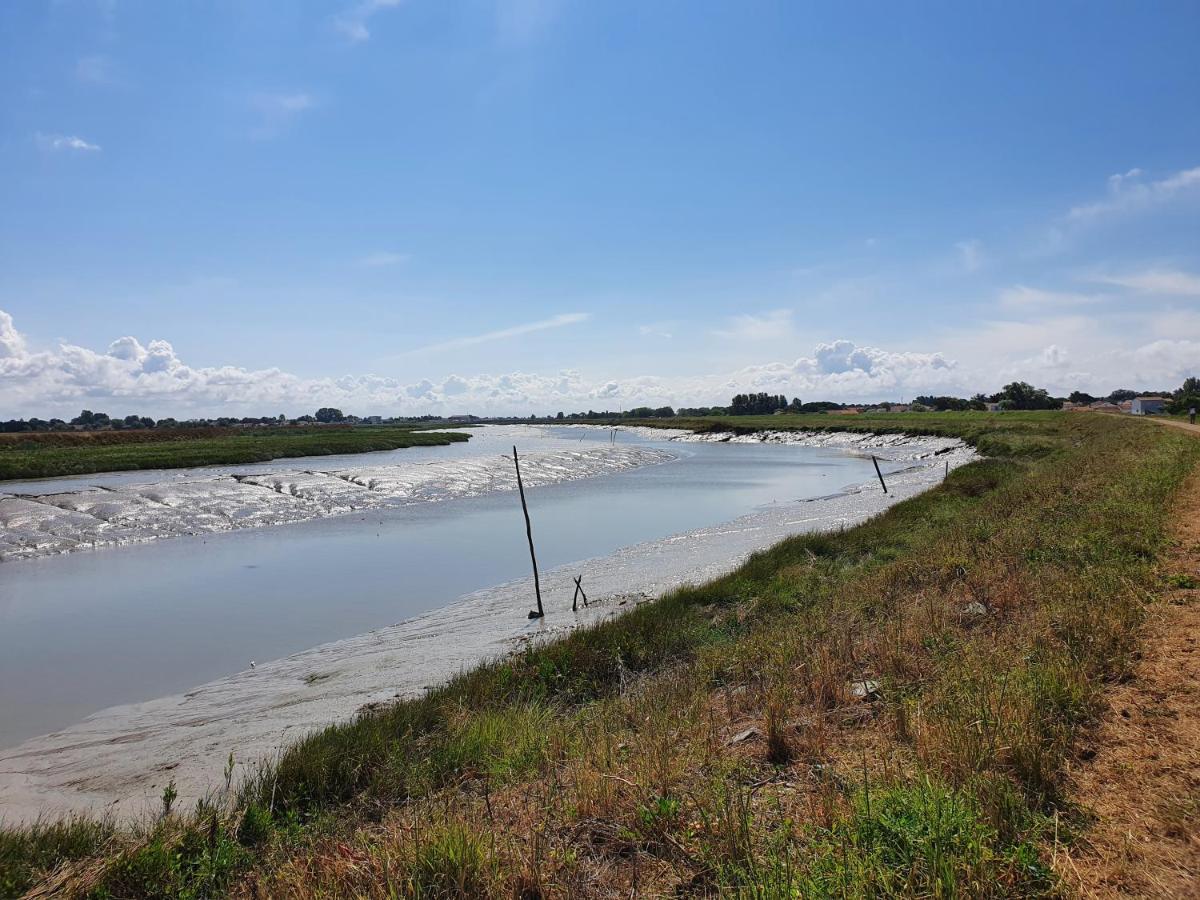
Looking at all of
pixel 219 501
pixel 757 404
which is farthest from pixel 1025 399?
pixel 219 501

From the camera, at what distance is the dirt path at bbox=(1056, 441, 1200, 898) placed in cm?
356

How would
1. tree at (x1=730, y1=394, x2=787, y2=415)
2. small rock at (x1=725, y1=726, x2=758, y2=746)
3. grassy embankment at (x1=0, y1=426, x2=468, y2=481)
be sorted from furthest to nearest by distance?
tree at (x1=730, y1=394, x2=787, y2=415) < grassy embankment at (x1=0, y1=426, x2=468, y2=481) < small rock at (x1=725, y1=726, x2=758, y2=746)

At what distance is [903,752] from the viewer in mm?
5301

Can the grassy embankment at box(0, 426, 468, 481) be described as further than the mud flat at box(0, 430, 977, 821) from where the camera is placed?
Yes

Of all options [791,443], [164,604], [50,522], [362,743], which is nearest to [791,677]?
[362,743]

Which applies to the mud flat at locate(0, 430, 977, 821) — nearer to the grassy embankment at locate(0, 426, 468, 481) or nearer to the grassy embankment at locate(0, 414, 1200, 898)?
the grassy embankment at locate(0, 414, 1200, 898)

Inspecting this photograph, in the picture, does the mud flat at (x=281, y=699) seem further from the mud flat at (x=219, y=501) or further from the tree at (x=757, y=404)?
the tree at (x=757, y=404)

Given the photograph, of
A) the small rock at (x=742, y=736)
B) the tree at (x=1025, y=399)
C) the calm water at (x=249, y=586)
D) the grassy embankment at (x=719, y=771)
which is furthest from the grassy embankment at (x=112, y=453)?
the tree at (x=1025, y=399)

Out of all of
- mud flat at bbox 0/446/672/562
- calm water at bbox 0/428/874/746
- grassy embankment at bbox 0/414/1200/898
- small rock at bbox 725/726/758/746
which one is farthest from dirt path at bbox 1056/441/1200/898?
mud flat at bbox 0/446/672/562

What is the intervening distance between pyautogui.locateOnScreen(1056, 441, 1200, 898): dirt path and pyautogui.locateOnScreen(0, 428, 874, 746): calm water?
12882mm

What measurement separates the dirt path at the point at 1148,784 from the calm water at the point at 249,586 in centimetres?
1288

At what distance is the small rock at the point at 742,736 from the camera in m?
6.16

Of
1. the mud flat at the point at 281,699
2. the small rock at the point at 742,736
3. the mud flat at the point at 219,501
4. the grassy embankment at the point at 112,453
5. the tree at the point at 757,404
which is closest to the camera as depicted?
the small rock at the point at 742,736

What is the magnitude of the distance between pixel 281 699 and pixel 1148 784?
10.8m
